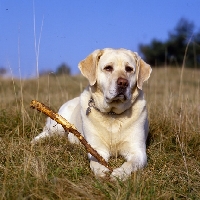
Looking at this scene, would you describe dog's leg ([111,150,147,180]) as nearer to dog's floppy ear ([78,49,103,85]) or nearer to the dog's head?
the dog's head

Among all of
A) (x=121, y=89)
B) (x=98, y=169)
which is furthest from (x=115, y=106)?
(x=98, y=169)

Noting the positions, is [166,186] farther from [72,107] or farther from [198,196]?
[72,107]

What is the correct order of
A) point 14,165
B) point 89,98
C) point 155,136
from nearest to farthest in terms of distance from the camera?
point 14,165 → point 89,98 → point 155,136

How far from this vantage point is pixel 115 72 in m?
3.94

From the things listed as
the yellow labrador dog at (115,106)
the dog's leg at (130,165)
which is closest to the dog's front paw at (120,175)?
the dog's leg at (130,165)

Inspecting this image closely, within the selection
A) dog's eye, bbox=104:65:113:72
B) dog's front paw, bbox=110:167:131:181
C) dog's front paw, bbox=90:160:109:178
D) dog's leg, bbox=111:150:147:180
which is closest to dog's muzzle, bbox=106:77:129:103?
dog's eye, bbox=104:65:113:72

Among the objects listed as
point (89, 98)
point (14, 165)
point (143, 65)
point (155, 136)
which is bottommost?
point (155, 136)

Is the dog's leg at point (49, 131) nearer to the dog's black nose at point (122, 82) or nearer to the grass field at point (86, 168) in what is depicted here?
the grass field at point (86, 168)

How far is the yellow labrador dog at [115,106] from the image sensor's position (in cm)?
399

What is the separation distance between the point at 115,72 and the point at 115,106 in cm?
38

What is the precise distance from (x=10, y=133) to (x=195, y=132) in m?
2.18

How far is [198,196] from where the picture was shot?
9.37 ft

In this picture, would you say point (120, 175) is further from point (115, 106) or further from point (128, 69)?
point (128, 69)

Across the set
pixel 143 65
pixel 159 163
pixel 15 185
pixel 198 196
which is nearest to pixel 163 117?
pixel 143 65
